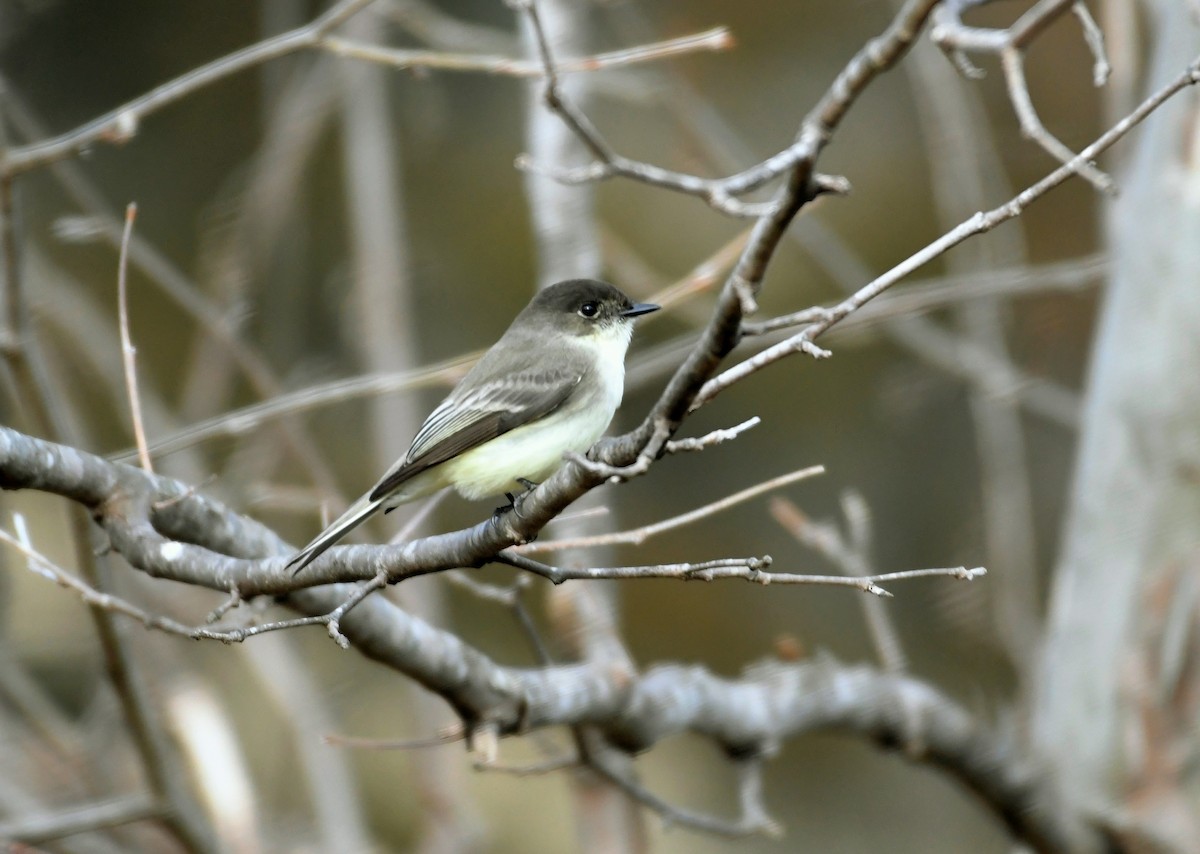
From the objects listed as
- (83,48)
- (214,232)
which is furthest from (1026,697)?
(83,48)

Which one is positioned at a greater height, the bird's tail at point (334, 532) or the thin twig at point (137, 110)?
the thin twig at point (137, 110)

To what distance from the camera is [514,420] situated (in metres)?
3.52

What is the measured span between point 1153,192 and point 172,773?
3.80 metres

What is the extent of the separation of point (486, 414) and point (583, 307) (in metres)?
0.62

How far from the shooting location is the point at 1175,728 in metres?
4.58

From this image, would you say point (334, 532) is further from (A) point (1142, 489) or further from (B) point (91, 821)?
(A) point (1142, 489)

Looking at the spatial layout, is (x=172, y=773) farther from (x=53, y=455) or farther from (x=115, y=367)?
(x=115, y=367)

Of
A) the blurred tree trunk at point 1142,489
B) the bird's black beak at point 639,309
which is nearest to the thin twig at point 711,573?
the bird's black beak at point 639,309

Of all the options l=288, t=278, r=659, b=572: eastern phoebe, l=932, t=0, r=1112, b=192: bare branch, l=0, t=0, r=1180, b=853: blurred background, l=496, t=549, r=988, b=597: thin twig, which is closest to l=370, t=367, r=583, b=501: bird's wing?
l=288, t=278, r=659, b=572: eastern phoebe

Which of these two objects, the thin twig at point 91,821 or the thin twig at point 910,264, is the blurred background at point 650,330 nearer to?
the thin twig at point 91,821

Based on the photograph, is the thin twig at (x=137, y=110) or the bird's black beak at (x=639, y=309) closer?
the thin twig at (x=137, y=110)

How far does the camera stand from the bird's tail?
255 cm

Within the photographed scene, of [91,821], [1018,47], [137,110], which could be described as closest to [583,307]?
[137,110]

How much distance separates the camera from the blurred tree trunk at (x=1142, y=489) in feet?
15.1
